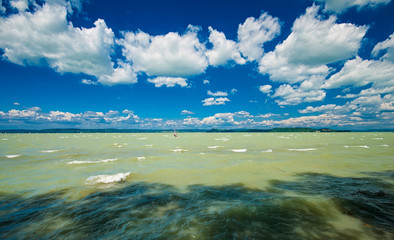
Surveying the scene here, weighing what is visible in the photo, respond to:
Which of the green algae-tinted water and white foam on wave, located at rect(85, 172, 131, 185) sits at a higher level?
white foam on wave, located at rect(85, 172, 131, 185)

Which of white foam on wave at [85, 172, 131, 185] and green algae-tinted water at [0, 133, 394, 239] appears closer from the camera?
green algae-tinted water at [0, 133, 394, 239]

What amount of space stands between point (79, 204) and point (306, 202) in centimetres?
938

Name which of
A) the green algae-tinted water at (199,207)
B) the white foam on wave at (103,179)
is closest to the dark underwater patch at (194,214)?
the green algae-tinted water at (199,207)

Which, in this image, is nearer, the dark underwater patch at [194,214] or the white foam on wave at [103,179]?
the dark underwater patch at [194,214]

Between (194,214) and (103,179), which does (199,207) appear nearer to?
(194,214)

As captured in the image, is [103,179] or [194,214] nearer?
[194,214]

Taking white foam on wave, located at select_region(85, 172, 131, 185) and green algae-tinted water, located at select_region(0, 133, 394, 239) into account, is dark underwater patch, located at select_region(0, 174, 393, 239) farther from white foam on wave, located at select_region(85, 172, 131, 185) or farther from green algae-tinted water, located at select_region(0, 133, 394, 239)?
white foam on wave, located at select_region(85, 172, 131, 185)

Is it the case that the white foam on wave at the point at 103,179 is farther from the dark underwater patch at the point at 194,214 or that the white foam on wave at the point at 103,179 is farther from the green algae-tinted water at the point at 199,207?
the dark underwater patch at the point at 194,214

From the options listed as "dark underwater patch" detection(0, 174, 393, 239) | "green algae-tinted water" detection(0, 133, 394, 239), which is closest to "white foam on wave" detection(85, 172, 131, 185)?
"green algae-tinted water" detection(0, 133, 394, 239)

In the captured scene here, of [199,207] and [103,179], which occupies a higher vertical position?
[103,179]

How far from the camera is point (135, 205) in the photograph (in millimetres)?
7445

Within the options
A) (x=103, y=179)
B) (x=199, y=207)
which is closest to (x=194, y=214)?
(x=199, y=207)

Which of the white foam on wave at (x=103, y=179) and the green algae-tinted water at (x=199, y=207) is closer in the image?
the green algae-tinted water at (x=199, y=207)

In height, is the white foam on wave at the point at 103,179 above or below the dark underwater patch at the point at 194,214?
above
